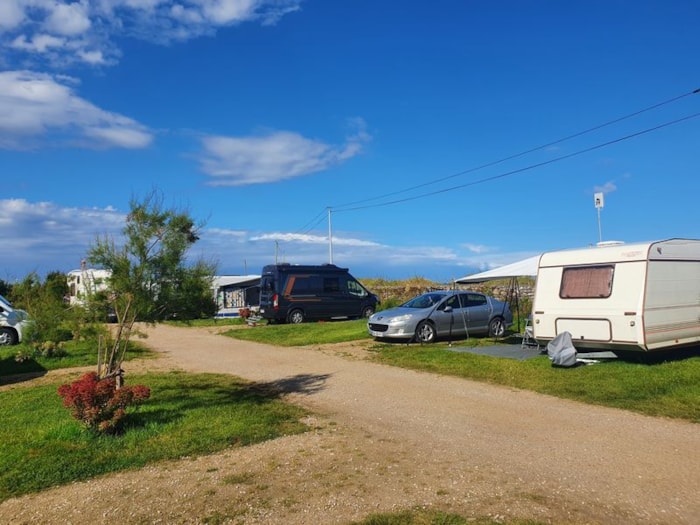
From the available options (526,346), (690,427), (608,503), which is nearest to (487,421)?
(690,427)

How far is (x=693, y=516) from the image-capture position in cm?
439

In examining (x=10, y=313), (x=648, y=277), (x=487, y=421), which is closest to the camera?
(x=487, y=421)

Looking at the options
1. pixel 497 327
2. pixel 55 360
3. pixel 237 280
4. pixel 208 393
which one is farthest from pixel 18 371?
pixel 237 280

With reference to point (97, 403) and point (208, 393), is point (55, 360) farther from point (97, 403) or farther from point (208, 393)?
point (97, 403)

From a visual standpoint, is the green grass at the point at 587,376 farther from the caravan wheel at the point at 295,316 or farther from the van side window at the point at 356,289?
the van side window at the point at 356,289

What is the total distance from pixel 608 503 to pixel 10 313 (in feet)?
60.9

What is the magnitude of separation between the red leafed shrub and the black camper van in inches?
627

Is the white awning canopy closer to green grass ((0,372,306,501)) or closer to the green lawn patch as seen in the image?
the green lawn patch

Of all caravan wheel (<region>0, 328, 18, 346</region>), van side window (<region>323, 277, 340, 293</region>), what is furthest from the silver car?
caravan wheel (<region>0, 328, 18, 346</region>)

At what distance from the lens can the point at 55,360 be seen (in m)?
14.9

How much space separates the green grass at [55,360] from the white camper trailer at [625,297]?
9.76m

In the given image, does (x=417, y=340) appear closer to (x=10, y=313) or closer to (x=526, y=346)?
(x=526, y=346)

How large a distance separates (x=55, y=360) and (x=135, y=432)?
9.37 meters

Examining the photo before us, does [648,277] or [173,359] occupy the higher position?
[648,277]
